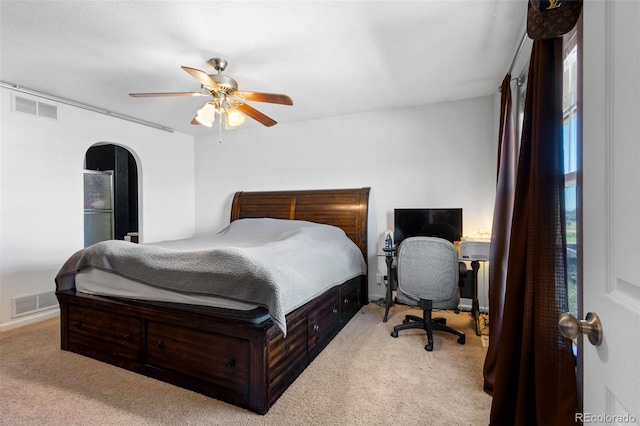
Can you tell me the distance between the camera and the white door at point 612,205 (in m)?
0.51

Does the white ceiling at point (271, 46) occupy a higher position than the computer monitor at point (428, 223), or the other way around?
the white ceiling at point (271, 46)

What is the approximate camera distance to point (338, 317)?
9.12 ft

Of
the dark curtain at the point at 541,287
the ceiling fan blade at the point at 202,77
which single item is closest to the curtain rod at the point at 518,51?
the dark curtain at the point at 541,287

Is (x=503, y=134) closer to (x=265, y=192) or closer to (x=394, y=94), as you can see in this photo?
(x=394, y=94)

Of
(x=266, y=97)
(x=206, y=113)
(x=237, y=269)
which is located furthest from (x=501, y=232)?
(x=206, y=113)

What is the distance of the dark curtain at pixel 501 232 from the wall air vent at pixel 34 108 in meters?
4.48

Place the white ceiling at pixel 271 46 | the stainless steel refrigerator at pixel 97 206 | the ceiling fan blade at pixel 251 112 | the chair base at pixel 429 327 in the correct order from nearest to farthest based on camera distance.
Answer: the white ceiling at pixel 271 46 → the chair base at pixel 429 327 → the ceiling fan blade at pixel 251 112 → the stainless steel refrigerator at pixel 97 206

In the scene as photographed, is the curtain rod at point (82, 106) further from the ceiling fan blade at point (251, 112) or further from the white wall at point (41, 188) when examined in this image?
the ceiling fan blade at point (251, 112)

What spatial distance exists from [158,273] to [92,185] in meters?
Result: 3.99

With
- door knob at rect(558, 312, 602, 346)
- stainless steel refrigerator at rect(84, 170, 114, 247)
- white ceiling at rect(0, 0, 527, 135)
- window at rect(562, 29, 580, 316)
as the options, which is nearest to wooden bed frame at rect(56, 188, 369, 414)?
door knob at rect(558, 312, 602, 346)

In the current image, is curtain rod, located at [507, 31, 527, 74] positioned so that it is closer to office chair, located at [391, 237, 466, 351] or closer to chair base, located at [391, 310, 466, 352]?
office chair, located at [391, 237, 466, 351]

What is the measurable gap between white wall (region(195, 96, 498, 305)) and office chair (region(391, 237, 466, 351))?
4.09 feet

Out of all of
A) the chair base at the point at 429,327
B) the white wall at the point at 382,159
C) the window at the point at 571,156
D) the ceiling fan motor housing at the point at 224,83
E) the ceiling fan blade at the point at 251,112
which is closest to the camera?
Answer: the window at the point at 571,156

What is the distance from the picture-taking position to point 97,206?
493 centimetres
